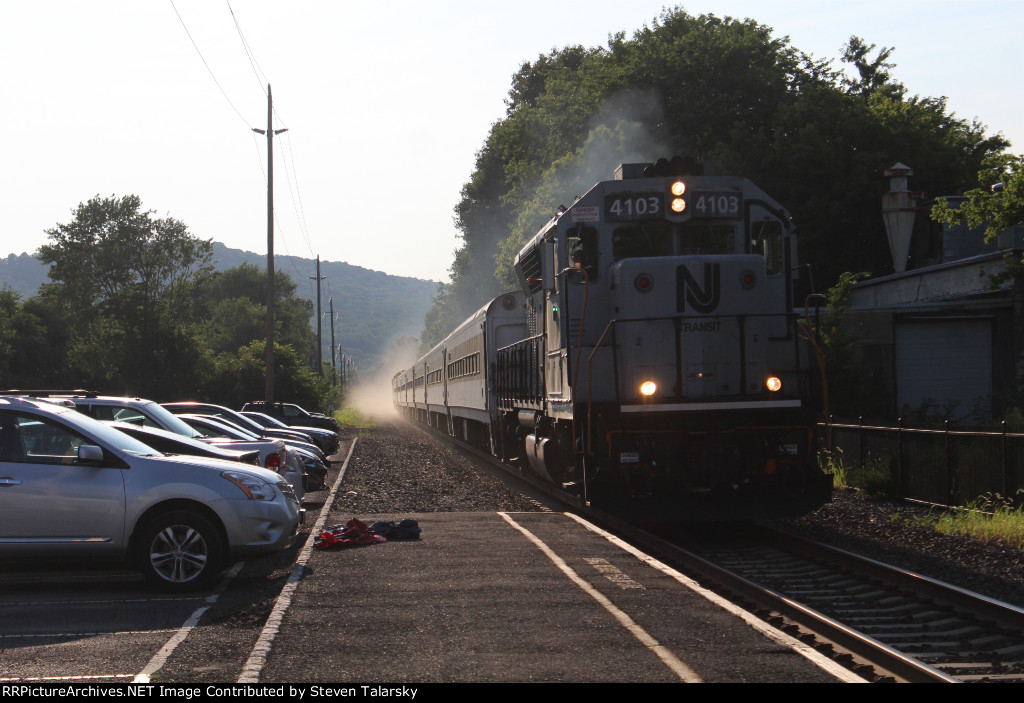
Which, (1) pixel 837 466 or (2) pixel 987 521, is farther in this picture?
(1) pixel 837 466

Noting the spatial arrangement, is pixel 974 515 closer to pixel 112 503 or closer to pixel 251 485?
pixel 251 485

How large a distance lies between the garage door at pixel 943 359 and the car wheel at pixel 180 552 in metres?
21.2

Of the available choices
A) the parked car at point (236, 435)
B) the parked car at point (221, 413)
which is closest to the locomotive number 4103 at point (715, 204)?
the parked car at point (236, 435)

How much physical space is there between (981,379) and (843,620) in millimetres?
21137

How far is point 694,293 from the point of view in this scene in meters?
10.8

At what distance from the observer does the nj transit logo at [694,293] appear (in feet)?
35.5

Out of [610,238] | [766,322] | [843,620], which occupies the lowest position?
[843,620]

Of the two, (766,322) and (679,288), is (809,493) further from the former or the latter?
(679,288)

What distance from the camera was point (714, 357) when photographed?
35.5ft

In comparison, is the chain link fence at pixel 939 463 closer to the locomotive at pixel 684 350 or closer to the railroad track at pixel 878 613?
the locomotive at pixel 684 350

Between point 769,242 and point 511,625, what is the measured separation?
6.56 m

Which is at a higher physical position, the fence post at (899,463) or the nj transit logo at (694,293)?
the nj transit logo at (694,293)

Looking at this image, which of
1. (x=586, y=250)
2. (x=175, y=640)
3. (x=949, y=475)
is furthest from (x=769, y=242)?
(x=175, y=640)
